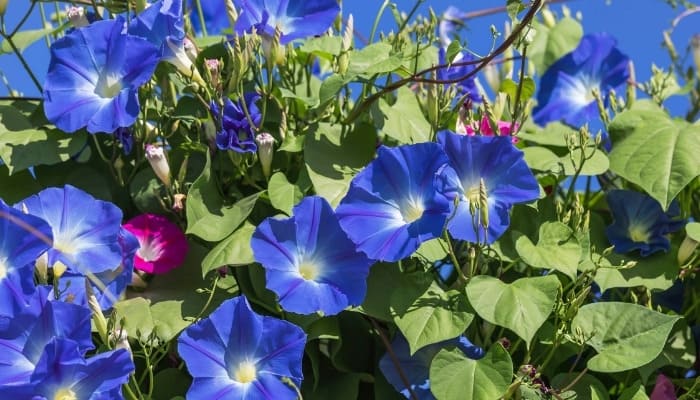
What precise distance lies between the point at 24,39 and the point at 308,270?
28.9 inches

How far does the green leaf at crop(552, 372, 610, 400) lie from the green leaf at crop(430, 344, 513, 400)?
17 centimetres

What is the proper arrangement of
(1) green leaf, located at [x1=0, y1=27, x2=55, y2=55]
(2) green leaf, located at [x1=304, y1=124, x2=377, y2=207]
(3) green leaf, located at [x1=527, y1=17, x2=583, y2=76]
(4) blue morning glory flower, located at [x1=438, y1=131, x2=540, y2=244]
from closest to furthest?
(4) blue morning glory flower, located at [x1=438, y1=131, x2=540, y2=244]
(2) green leaf, located at [x1=304, y1=124, x2=377, y2=207]
(1) green leaf, located at [x1=0, y1=27, x2=55, y2=55]
(3) green leaf, located at [x1=527, y1=17, x2=583, y2=76]

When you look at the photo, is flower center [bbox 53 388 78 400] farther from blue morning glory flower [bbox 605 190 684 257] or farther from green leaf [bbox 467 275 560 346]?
blue morning glory flower [bbox 605 190 684 257]

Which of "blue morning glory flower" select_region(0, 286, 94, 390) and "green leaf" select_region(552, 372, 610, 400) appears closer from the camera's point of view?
"blue morning glory flower" select_region(0, 286, 94, 390)

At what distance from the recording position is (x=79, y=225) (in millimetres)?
1489

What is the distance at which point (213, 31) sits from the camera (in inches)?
75.3

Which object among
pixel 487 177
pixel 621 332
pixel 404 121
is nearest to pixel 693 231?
pixel 621 332

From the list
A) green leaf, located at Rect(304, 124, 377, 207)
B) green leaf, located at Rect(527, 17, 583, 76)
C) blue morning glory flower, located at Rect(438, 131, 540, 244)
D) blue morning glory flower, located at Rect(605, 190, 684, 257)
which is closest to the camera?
blue morning glory flower, located at Rect(438, 131, 540, 244)

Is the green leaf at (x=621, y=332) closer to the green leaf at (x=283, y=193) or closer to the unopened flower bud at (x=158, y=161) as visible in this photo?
the green leaf at (x=283, y=193)

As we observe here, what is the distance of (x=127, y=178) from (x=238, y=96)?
0.85 feet

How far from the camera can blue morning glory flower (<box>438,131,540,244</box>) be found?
142 centimetres

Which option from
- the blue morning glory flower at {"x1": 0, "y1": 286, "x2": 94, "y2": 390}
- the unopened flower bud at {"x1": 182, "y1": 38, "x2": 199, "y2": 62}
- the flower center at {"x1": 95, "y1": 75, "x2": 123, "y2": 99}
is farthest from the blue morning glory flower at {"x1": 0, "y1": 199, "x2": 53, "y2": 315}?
the unopened flower bud at {"x1": 182, "y1": 38, "x2": 199, "y2": 62}

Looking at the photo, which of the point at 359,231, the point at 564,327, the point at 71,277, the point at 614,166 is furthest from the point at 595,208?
the point at 71,277

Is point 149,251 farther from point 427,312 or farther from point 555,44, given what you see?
point 555,44
